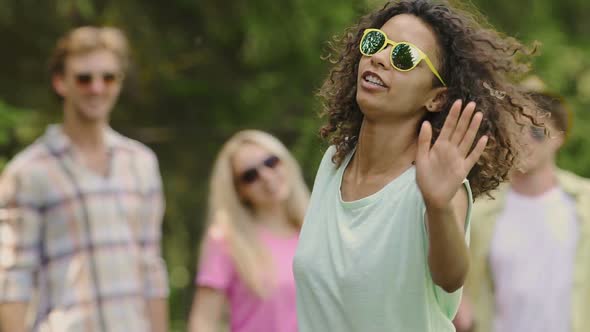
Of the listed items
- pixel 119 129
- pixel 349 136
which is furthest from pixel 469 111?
pixel 119 129

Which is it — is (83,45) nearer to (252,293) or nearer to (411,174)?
(252,293)

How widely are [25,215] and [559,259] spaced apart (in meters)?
2.46

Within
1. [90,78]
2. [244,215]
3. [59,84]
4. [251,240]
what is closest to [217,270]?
[251,240]

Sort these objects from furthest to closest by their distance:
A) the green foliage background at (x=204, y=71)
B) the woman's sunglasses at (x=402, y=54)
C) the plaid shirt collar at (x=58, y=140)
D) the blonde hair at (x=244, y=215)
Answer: the green foliage background at (x=204, y=71)
the plaid shirt collar at (x=58, y=140)
the blonde hair at (x=244, y=215)
the woman's sunglasses at (x=402, y=54)

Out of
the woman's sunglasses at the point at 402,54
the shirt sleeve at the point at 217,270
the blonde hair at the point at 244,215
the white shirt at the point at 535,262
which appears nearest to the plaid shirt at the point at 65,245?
the shirt sleeve at the point at 217,270

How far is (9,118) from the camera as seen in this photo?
7242 millimetres

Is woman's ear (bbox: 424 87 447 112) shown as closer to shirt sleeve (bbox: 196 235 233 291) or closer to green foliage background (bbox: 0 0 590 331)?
shirt sleeve (bbox: 196 235 233 291)

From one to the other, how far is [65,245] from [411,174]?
9.14ft

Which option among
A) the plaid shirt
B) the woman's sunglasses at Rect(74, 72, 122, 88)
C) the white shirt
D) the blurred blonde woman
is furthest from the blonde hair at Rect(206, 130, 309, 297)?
the white shirt

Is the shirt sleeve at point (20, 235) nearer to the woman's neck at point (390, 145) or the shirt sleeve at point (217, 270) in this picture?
the shirt sleeve at point (217, 270)

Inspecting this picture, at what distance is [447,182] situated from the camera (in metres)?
3.22

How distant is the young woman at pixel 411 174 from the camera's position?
3275mm

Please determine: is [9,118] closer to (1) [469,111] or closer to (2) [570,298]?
(2) [570,298]

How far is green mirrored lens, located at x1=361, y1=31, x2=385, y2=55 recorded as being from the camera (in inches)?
137
